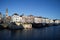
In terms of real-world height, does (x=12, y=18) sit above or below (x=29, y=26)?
above

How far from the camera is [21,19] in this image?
22234 millimetres

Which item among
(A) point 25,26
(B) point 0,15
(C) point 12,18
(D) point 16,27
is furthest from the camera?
(C) point 12,18

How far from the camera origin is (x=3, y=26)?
51.4 feet

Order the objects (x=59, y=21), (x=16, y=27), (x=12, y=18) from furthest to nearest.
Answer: (x=59, y=21) < (x=12, y=18) < (x=16, y=27)

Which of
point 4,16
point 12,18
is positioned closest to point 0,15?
point 4,16

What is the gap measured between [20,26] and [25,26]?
1292mm

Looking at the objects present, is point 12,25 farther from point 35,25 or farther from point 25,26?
point 35,25

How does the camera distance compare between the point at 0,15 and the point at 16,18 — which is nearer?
the point at 0,15

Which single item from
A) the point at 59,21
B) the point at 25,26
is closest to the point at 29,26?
the point at 25,26

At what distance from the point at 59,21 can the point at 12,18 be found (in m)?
22.9

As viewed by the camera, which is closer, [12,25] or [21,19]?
[12,25]

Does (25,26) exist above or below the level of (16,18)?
below

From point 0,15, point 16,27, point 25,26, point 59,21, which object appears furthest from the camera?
point 59,21

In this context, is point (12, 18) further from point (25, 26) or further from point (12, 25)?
point (12, 25)
